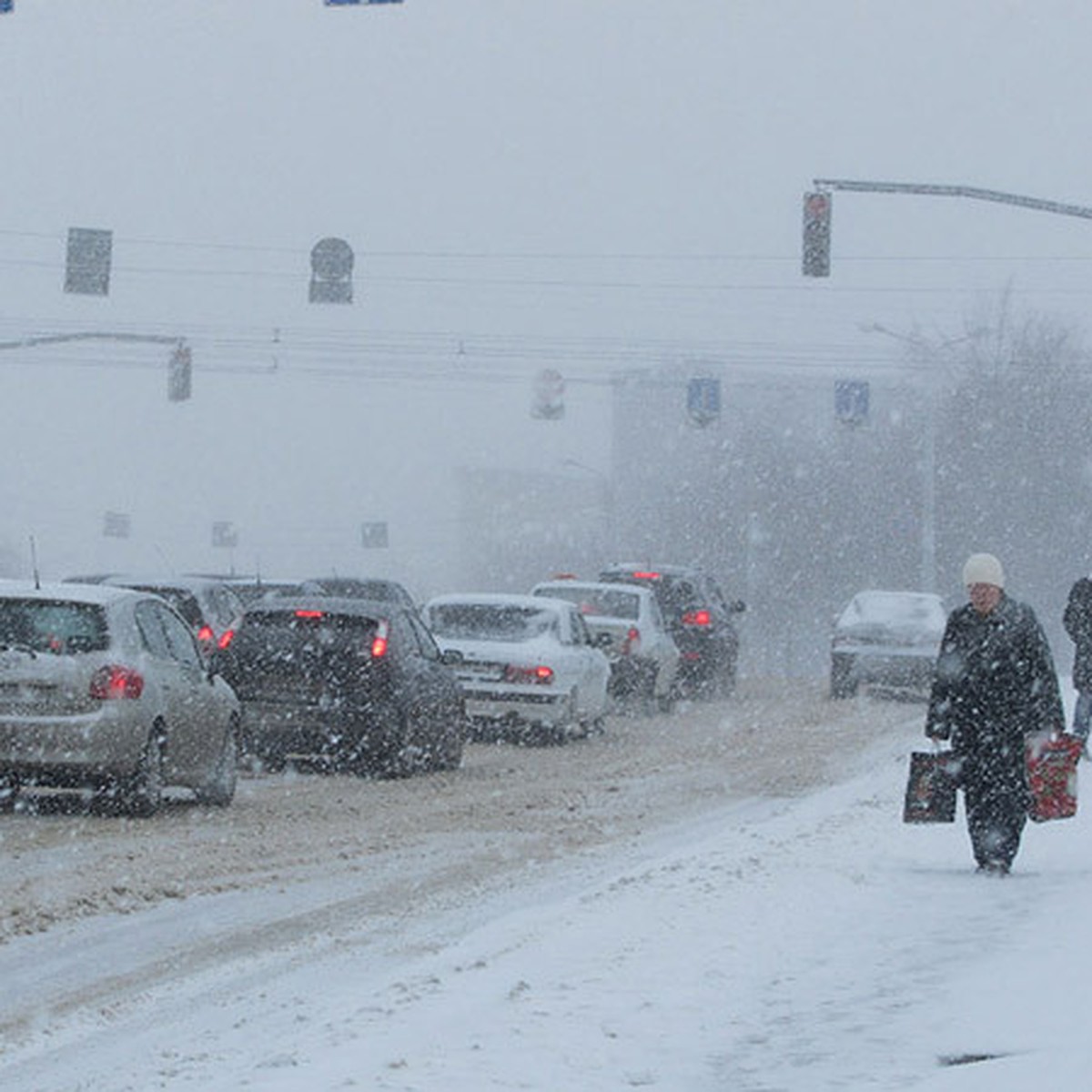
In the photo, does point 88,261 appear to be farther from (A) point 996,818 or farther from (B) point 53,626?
(A) point 996,818

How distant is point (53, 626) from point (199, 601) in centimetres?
968

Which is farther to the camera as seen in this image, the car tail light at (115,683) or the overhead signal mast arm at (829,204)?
the overhead signal mast arm at (829,204)

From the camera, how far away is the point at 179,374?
45719 millimetres

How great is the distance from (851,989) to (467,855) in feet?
21.0

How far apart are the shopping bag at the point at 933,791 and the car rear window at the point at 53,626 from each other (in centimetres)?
575

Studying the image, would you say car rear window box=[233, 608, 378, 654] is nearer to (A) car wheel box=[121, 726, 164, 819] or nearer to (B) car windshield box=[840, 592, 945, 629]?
(A) car wheel box=[121, 726, 164, 819]

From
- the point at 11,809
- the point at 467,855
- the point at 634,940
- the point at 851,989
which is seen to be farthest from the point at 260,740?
the point at 851,989

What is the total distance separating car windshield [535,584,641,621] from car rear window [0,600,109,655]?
16.6m

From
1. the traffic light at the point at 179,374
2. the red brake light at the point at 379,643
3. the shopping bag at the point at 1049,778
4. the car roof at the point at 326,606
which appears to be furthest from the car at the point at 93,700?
the traffic light at the point at 179,374

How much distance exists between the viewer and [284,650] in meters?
22.1

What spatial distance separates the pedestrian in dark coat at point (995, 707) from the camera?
13180mm

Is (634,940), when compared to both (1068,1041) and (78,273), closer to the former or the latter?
(1068,1041)

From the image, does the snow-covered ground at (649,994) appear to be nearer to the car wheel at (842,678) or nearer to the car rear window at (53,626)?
the car rear window at (53,626)

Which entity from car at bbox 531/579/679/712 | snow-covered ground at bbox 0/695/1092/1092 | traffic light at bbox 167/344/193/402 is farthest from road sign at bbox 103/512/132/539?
snow-covered ground at bbox 0/695/1092/1092
